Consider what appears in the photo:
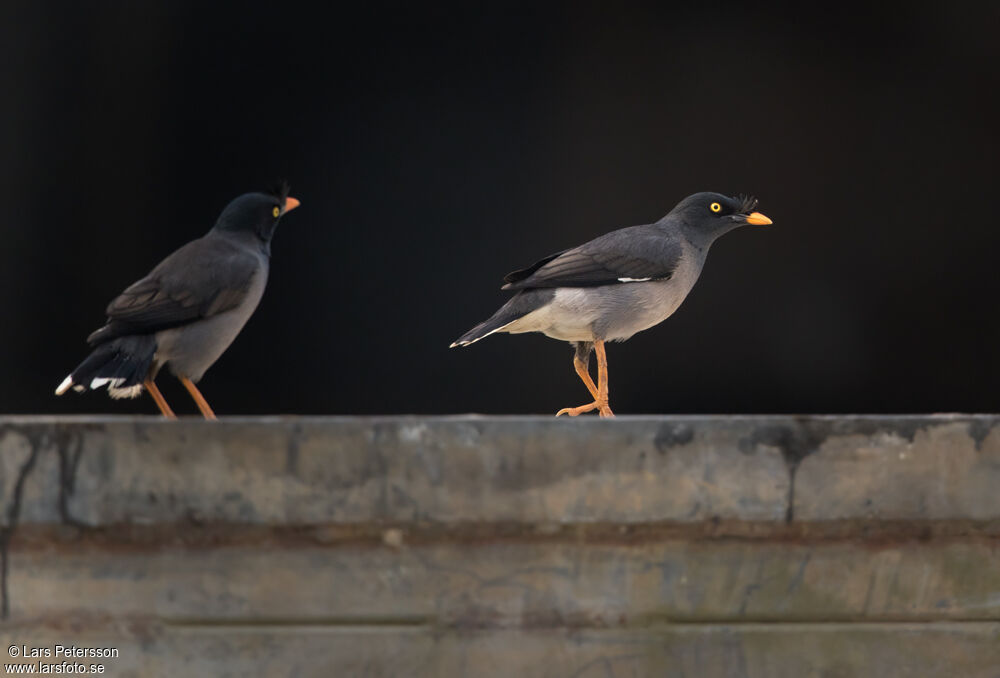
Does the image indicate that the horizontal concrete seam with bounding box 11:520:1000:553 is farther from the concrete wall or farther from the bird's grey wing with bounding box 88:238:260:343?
the bird's grey wing with bounding box 88:238:260:343

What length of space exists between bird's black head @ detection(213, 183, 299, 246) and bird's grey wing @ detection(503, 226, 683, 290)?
2.85 ft

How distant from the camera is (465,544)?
2229 mm

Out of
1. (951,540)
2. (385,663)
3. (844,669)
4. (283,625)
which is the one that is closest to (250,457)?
(283,625)

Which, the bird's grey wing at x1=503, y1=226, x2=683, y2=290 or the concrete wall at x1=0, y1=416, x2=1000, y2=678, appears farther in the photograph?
the bird's grey wing at x1=503, y1=226, x2=683, y2=290

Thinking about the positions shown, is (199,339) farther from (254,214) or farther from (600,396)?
(600,396)

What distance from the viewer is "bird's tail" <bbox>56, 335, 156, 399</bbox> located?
3191 mm

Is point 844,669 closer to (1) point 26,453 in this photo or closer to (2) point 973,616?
(2) point 973,616

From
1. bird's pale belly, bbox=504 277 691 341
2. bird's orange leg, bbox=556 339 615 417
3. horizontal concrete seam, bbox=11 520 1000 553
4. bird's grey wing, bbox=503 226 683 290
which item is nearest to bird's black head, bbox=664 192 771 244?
bird's grey wing, bbox=503 226 683 290

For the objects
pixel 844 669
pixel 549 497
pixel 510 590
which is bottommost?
pixel 844 669

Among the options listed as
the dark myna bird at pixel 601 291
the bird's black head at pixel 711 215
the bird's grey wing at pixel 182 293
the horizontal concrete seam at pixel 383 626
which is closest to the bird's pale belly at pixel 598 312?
the dark myna bird at pixel 601 291

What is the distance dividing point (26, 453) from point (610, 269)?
2324mm

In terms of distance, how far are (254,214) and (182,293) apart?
0.54m

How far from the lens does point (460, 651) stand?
87.0 inches
